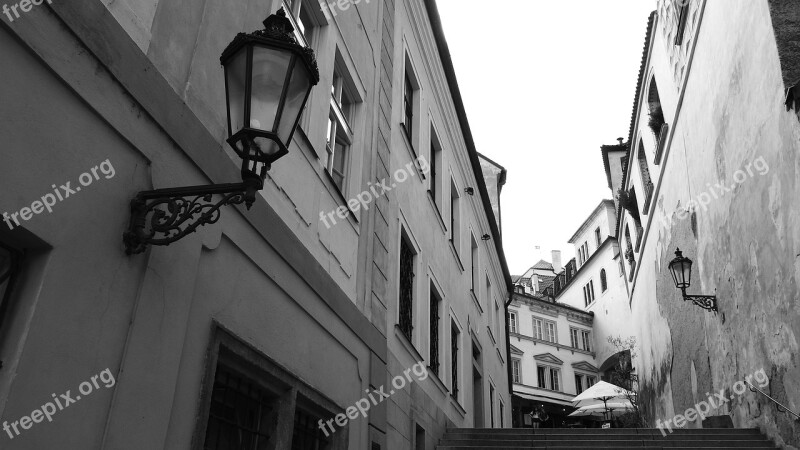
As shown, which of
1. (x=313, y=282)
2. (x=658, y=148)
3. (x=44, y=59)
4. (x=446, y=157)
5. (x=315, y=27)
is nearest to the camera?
(x=44, y=59)

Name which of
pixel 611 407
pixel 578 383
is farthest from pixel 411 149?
pixel 578 383

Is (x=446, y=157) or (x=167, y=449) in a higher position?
(x=446, y=157)

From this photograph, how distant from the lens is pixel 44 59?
2.89m

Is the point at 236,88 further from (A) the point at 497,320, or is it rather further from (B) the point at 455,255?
(A) the point at 497,320

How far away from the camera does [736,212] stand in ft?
32.9

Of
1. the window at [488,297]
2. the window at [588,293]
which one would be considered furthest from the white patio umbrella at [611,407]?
the window at [588,293]

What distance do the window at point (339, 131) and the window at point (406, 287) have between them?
2.58 metres

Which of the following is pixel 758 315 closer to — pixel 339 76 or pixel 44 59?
pixel 339 76

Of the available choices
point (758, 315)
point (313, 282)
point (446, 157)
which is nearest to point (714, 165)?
point (758, 315)

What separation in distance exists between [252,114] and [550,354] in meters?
41.1

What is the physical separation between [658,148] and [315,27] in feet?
39.6

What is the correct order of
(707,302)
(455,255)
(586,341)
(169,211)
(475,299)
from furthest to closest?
(586,341)
(475,299)
(455,255)
(707,302)
(169,211)

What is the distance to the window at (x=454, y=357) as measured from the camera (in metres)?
12.7

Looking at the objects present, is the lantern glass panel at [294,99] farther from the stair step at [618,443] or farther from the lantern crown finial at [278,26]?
the stair step at [618,443]
